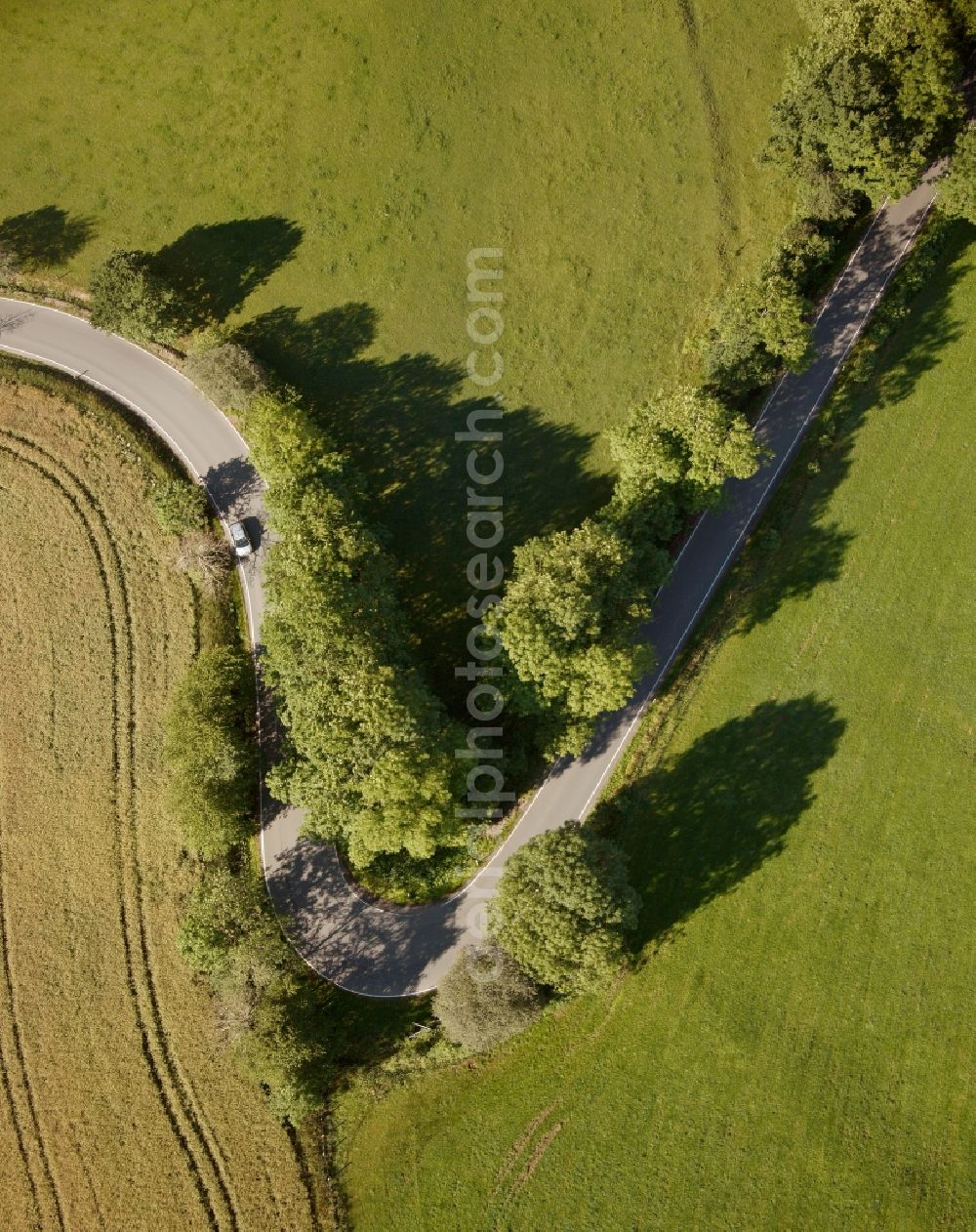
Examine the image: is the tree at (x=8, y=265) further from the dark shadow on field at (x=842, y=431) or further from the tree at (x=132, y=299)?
the dark shadow on field at (x=842, y=431)

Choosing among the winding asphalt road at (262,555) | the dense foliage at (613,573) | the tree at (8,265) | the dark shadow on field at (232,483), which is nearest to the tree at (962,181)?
the winding asphalt road at (262,555)

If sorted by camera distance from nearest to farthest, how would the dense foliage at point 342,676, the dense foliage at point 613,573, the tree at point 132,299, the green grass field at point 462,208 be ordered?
the dense foliage at point 342,676 < the dense foliage at point 613,573 < the tree at point 132,299 < the green grass field at point 462,208

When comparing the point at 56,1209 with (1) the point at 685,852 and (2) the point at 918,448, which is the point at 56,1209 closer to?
(1) the point at 685,852

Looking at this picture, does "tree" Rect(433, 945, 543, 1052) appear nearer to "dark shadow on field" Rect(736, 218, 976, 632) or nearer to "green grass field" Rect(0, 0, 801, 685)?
"green grass field" Rect(0, 0, 801, 685)

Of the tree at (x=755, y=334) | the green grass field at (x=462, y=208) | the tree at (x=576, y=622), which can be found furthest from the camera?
the green grass field at (x=462, y=208)

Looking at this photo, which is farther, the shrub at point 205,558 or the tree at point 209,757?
the shrub at point 205,558

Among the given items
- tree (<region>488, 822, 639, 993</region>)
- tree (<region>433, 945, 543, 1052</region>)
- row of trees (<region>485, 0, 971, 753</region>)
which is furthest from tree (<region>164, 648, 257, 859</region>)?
tree (<region>488, 822, 639, 993</region>)
